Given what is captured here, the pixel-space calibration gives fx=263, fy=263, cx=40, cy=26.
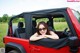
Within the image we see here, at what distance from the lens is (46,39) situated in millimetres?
5613

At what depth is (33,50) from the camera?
594cm

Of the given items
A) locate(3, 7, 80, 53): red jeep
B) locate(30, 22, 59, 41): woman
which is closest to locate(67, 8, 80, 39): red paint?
locate(3, 7, 80, 53): red jeep

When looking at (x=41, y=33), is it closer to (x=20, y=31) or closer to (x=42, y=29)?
(x=42, y=29)

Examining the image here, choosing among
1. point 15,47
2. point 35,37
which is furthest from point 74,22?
point 15,47

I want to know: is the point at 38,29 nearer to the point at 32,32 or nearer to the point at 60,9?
the point at 32,32

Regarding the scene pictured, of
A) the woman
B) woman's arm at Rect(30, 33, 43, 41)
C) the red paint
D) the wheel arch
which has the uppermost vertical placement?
the red paint

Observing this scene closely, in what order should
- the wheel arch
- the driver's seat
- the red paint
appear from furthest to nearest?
the driver's seat, the wheel arch, the red paint

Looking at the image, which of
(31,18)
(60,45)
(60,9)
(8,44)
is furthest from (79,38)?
(8,44)

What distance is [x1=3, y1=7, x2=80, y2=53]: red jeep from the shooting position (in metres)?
5.11

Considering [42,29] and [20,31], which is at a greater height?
[42,29]

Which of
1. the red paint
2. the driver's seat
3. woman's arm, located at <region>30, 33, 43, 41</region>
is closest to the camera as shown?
the red paint

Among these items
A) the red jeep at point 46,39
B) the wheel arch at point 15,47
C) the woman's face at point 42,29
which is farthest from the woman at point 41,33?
the wheel arch at point 15,47

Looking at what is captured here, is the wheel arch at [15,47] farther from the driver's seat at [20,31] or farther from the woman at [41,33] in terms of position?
the woman at [41,33]

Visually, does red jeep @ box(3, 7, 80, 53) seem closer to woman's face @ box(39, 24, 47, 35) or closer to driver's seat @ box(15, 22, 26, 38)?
driver's seat @ box(15, 22, 26, 38)
